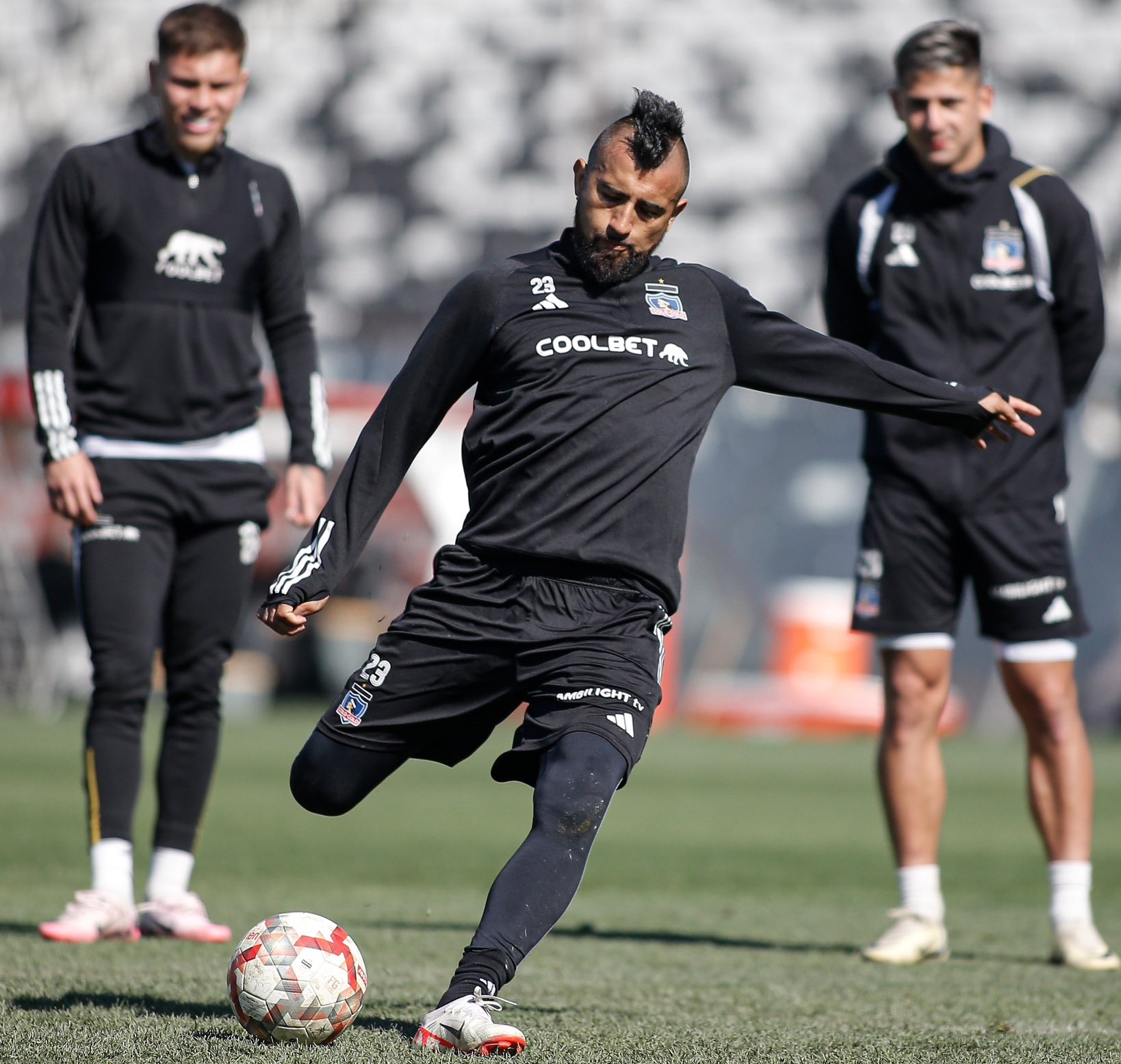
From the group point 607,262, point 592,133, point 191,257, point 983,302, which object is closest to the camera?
point 607,262

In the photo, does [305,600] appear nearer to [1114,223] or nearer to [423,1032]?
[423,1032]

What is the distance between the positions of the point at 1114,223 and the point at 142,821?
15148 millimetres

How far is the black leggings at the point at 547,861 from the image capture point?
308 cm

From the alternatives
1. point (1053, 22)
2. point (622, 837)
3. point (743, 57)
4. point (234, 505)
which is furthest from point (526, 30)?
point (234, 505)

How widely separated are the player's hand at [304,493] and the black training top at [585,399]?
1.44m

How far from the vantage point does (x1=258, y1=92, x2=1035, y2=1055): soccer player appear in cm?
339

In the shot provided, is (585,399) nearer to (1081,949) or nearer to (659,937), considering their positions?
A: (659,937)

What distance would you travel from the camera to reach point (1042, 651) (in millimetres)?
4961

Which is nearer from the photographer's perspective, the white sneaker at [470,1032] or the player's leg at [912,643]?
the white sneaker at [470,1032]

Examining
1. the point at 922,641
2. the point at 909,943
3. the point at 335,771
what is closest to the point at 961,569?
the point at 922,641

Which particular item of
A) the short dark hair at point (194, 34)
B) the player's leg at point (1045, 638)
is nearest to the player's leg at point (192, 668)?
the short dark hair at point (194, 34)

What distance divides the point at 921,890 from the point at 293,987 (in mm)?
2304

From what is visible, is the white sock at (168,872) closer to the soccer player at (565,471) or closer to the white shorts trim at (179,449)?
the white shorts trim at (179,449)

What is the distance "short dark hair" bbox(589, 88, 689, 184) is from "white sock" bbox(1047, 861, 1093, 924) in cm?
241
